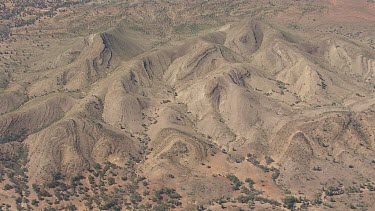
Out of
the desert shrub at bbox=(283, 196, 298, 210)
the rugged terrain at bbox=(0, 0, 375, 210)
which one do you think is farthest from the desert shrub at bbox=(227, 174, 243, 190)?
the desert shrub at bbox=(283, 196, 298, 210)

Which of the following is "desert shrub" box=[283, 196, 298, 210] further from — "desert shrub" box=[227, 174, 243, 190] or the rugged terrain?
"desert shrub" box=[227, 174, 243, 190]

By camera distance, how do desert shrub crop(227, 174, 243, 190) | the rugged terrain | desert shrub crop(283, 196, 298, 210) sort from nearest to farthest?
desert shrub crop(283, 196, 298, 210), the rugged terrain, desert shrub crop(227, 174, 243, 190)

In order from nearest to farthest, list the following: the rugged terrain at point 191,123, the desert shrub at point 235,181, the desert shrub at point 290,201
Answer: the desert shrub at point 290,201 < the rugged terrain at point 191,123 < the desert shrub at point 235,181

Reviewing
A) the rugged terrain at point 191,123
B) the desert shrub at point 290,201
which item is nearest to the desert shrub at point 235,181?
the rugged terrain at point 191,123

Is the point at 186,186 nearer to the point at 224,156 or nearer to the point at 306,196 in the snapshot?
the point at 224,156

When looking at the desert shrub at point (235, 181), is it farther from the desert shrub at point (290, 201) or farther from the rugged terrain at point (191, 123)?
the desert shrub at point (290, 201)

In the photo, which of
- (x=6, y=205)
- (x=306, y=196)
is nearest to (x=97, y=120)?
(x=6, y=205)

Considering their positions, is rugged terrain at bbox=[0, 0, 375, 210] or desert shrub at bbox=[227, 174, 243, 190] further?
desert shrub at bbox=[227, 174, 243, 190]

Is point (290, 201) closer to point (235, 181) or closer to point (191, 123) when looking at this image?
point (235, 181)

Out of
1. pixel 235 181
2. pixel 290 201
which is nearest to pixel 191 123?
pixel 235 181
